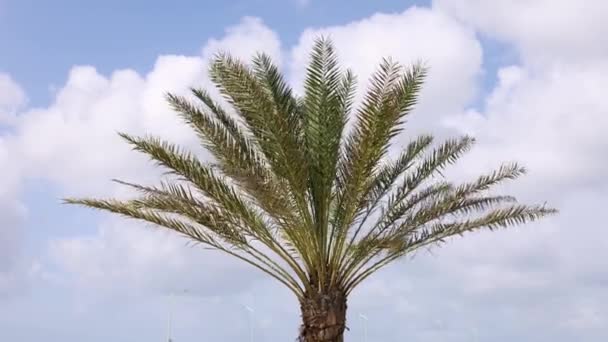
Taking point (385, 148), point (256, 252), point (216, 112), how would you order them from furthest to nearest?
point (216, 112) → point (256, 252) → point (385, 148)

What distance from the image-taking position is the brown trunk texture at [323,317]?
14516 millimetres

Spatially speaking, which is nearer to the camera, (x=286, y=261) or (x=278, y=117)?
(x=278, y=117)

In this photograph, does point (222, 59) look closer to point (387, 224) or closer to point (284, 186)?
point (284, 186)

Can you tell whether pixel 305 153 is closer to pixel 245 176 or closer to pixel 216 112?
pixel 245 176

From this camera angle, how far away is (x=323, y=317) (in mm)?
14586

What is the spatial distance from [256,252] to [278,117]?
2.57 m

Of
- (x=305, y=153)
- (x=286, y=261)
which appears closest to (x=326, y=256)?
(x=286, y=261)

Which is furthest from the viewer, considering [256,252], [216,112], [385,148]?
[216,112]

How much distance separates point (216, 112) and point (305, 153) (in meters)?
2.50

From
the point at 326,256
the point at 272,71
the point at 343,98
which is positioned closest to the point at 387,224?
the point at 326,256

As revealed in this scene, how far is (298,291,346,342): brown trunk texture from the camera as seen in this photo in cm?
1452

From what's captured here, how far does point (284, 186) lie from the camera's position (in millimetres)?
14258

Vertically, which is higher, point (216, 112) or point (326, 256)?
point (216, 112)

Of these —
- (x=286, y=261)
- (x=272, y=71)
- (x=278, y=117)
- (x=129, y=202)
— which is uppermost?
(x=272, y=71)
